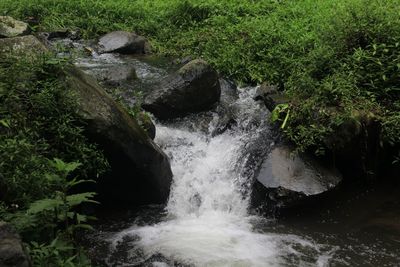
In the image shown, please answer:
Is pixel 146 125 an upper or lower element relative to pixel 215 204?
upper

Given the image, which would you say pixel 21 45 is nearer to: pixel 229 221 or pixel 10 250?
pixel 229 221

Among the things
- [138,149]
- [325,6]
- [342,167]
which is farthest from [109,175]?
[325,6]

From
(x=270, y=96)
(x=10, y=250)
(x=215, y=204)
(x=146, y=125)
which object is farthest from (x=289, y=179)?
(x=10, y=250)

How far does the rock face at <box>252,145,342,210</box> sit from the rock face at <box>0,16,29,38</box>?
18.8ft

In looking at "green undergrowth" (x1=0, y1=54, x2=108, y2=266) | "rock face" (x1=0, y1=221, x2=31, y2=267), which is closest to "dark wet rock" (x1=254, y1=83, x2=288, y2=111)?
"green undergrowth" (x1=0, y1=54, x2=108, y2=266)

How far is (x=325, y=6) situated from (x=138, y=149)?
8.53 m

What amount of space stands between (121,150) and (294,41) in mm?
5719

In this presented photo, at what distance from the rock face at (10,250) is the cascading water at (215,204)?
2.49 metres

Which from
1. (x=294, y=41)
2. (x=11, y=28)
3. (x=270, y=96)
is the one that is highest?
(x=294, y=41)

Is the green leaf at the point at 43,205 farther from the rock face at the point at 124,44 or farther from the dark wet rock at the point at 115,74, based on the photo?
the rock face at the point at 124,44

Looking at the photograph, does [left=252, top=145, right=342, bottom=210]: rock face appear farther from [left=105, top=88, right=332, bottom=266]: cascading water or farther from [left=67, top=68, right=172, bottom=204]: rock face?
[left=67, top=68, right=172, bottom=204]: rock face

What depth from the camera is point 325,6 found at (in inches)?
513

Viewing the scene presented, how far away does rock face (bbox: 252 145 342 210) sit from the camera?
7016mm

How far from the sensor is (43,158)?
5340 millimetres
